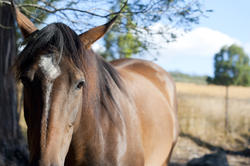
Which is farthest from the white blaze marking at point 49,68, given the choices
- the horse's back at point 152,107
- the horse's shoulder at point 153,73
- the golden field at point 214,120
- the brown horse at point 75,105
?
the golden field at point 214,120

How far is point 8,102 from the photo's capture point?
5082mm

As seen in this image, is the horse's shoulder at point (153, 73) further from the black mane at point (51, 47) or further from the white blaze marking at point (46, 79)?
the white blaze marking at point (46, 79)

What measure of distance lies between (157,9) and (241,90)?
14840 mm

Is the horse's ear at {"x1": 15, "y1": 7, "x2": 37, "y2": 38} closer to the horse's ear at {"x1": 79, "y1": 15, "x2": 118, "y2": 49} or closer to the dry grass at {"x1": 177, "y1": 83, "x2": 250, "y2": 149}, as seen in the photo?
the horse's ear at {"x1": 79, "y1": 15, "x2": 118, "y2": 49}

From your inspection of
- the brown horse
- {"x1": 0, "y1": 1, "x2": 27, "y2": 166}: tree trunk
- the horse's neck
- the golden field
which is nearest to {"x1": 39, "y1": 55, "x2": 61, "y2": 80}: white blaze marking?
the brown horse

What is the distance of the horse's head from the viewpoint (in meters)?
1.62

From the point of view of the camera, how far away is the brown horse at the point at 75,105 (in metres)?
1.65

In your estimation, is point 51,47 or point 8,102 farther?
point 8,102

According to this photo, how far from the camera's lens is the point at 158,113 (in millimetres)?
3514

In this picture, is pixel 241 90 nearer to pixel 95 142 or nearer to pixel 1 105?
pixel 1 105

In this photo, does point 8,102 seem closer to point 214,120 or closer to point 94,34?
point 94,34

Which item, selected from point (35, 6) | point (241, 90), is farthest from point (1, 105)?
point (241, 90)

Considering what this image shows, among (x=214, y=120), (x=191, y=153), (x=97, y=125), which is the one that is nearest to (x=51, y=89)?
(x=97, y=125)

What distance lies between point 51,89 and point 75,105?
0.69 feet
